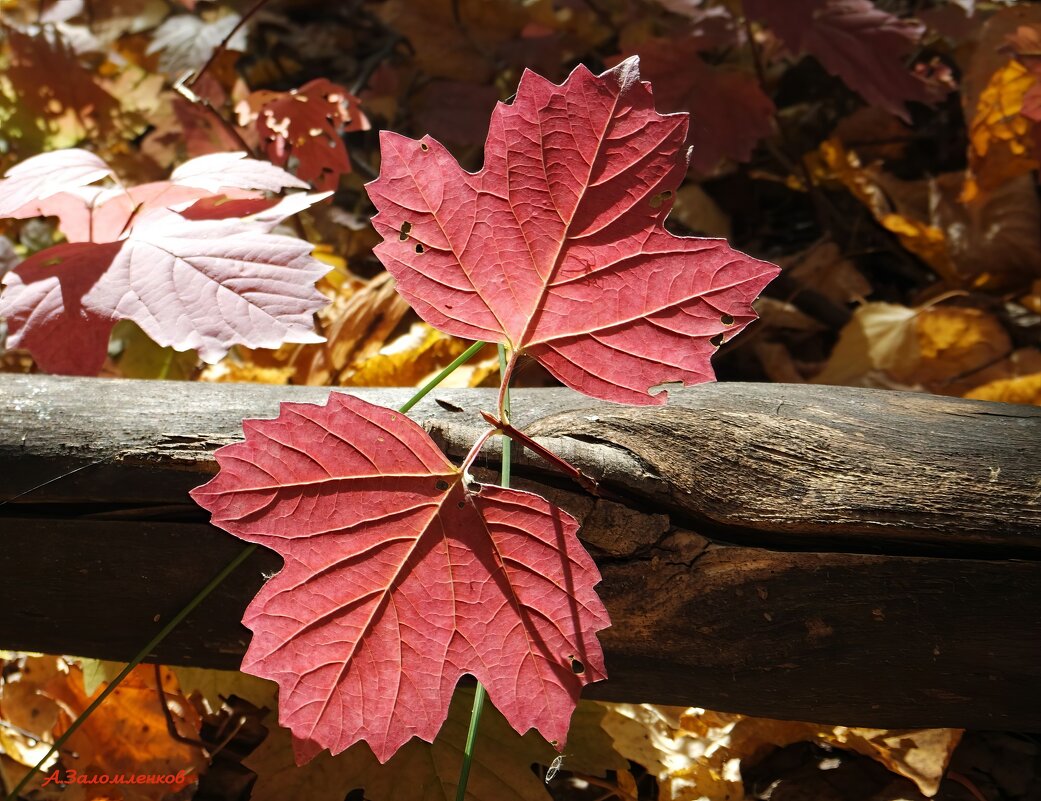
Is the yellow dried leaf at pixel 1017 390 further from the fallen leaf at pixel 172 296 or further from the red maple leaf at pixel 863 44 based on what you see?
the fallen leaf at pixel 172 296

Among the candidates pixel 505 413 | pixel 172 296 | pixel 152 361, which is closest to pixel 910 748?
pixel 505 413

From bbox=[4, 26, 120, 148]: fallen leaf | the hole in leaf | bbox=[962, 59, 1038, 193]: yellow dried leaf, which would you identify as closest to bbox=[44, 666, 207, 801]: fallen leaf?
the hole in leaf

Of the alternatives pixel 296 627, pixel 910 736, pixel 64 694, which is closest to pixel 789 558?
pixel 910 736

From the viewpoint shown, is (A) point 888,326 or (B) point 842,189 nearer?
(A) point 888,326

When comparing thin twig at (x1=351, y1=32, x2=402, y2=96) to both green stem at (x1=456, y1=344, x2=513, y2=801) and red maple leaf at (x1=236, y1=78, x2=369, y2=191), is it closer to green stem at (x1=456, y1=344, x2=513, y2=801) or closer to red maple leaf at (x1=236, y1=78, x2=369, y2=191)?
red maple leaf at (x1=236, y1=78, x2=369, y2=191)

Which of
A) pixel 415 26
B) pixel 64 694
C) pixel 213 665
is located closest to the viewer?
pixel 213 665

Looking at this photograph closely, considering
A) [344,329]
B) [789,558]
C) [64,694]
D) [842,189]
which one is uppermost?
[842,189]

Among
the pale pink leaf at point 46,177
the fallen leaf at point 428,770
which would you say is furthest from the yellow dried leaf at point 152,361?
the fallen leaf at point 428,770

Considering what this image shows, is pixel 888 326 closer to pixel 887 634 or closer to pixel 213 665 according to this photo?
pixel 887 634
